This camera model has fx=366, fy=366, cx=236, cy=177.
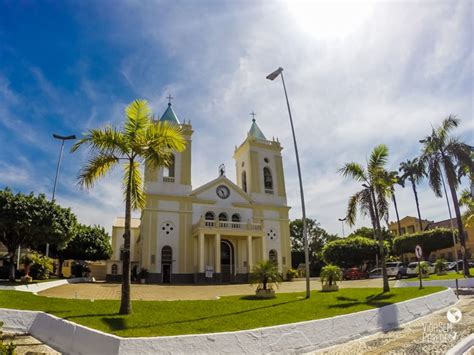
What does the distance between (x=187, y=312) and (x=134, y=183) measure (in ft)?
14.0

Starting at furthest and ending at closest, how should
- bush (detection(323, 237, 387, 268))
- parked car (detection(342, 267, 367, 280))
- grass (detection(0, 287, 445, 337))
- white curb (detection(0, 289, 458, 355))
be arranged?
1. bush (detection(323, 237, 387, 268))
2. parked car (detection(342, 267, 367, 280))
3. grass (detection(0, 287, 445, 337))
4. white curb (detection(0, 289, 458, 355))

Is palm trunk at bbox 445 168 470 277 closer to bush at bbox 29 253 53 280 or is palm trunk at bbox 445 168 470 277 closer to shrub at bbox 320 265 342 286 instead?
shrub at bbox 320 265 342 286

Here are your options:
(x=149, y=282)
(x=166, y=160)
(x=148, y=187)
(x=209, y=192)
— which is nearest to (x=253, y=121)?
(x=209, y=192)

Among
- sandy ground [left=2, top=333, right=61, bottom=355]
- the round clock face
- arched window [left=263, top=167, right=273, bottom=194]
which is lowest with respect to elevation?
sandy ground [left=2, top=333, right=61, bottom=355]

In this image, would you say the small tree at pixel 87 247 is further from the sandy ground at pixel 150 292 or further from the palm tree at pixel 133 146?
the palm tree at pixel 133 146

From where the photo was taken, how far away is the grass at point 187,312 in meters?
8.55

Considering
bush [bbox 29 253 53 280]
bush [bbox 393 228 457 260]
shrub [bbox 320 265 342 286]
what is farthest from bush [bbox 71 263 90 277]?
bush [bbox 393 228 457 260]

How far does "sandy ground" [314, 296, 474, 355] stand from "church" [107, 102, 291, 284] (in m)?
18.0

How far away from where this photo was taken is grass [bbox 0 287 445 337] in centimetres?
855

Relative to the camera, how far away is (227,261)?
32656 millimetres

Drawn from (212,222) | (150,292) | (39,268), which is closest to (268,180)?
(212,222)

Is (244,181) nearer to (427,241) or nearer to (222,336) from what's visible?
(427,241)

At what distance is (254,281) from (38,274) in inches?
629

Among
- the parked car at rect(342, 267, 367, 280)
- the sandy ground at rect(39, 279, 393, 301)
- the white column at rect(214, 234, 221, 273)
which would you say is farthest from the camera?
the parked car at rect(342, 267, 367, 280)
